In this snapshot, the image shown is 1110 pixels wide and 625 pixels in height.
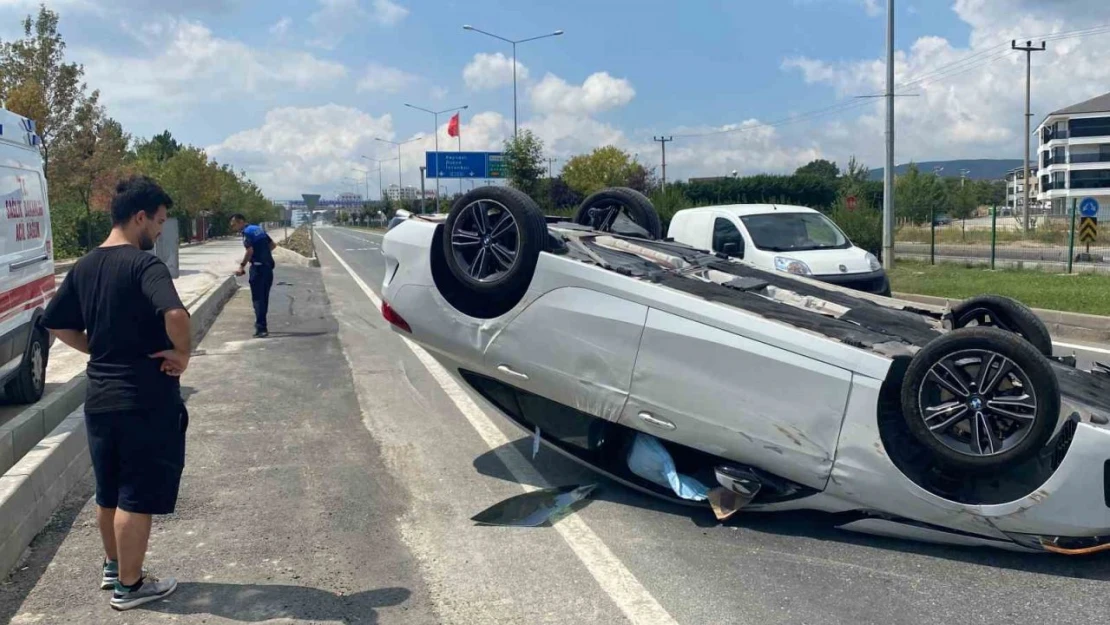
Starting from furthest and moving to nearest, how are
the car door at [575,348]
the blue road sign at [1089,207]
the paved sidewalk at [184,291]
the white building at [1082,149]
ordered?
the white building at [1082,149], the blue road sign at [1089,207], the paved sidewalk at [184,291], the car door at [575,348]

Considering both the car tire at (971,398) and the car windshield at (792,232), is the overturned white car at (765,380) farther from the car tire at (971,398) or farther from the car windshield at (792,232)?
the car windshield at (792,232)

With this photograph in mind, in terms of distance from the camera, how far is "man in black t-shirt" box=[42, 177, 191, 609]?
13.0 ft

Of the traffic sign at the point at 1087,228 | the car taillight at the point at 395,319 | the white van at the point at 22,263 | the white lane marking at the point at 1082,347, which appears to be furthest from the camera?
the traffic sign at the point at 1087,228

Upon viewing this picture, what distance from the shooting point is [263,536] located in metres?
5.00

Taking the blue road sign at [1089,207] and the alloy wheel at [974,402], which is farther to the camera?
the blue road sign at [1089,207]

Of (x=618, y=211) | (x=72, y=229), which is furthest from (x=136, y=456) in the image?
(x=72, y=229)

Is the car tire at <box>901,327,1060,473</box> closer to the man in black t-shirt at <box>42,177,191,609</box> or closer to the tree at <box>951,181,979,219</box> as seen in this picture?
the man in black t-shirt at <box>42,177,191,609</box>

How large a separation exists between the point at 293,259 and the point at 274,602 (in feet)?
91.3

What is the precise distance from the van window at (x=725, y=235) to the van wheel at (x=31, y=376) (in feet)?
28.5

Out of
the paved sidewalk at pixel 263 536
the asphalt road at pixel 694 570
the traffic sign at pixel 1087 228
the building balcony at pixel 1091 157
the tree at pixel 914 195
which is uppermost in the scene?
the building balcony at pixel 1091 157

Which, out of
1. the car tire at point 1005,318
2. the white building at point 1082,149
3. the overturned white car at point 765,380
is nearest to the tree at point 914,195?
the white building at point 1082,149

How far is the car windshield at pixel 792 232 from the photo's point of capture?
43.4ft

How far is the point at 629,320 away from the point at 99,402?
2631 millimetres

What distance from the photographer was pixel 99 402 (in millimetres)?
3961
